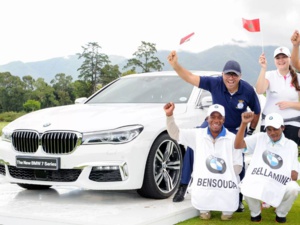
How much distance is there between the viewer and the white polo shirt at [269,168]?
16.6ft

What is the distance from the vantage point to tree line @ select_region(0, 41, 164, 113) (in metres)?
56.4

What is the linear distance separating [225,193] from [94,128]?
5.13 ft

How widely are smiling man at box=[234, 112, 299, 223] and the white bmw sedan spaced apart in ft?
3.52

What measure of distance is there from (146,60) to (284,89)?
65616 mm

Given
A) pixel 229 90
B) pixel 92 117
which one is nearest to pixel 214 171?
pixel 229 90

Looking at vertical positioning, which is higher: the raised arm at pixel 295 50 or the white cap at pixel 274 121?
the raised arm at pixel 295 50

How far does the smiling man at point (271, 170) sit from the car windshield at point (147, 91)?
5.54 ft

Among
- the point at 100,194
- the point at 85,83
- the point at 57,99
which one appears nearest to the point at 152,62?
the point at 85,83

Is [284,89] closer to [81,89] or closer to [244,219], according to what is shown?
[244,219]

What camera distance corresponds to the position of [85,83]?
223ft

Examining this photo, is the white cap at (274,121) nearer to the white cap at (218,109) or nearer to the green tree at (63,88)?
the white cap at (218,109)

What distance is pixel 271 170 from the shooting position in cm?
514

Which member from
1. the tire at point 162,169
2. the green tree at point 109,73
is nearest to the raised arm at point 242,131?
the tire at point 162,169

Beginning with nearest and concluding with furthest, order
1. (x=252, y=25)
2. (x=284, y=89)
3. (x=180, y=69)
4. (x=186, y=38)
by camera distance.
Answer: (x=180, y=69)
(x=284, y=89)
(x=186, y=38)
(x=252, y=25)
